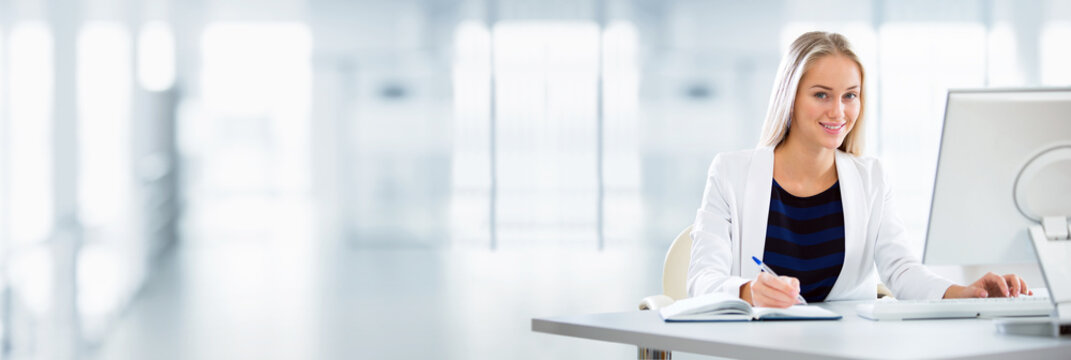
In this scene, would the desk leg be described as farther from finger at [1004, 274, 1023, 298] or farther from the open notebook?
finger at [1004, 274, 1023, 298]

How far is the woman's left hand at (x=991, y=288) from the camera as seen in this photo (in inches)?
60.7

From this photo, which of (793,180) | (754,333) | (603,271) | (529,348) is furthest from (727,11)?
(754,333)

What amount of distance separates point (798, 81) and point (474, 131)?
11.5ft

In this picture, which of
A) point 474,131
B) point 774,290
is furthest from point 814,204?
point 474,131

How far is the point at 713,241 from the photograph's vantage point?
1812 mm

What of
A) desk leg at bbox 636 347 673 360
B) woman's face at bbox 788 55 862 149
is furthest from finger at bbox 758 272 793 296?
woman's face at bbox 788 55 862 149

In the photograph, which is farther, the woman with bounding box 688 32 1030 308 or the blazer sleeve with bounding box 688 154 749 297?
the woman with bounding box 688 32 1030 308

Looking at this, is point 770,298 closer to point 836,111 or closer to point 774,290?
point 774,290

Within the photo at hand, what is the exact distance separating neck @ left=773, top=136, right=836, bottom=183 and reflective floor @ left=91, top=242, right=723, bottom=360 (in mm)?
2691

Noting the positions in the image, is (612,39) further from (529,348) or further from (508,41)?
(529,348)

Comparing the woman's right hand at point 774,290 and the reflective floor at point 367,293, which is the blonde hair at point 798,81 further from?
the reflective floor at point 367,293

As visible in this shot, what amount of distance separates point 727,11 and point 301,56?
2.43 m

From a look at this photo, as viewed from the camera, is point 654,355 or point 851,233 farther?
point 851,233

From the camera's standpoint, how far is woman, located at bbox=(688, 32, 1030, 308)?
1.83 m
